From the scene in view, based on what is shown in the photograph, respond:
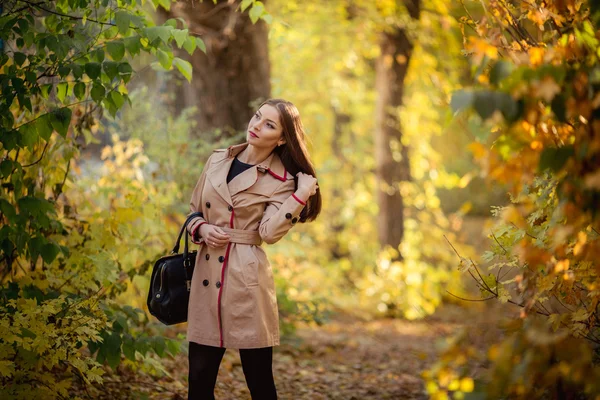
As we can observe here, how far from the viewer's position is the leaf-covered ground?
16.2ft

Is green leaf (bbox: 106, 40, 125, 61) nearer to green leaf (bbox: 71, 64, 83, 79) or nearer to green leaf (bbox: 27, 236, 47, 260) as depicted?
green leaf (bbox: 71, 64, 83, 79)

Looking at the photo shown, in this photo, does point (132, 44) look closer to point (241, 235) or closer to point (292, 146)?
point (292, 146)

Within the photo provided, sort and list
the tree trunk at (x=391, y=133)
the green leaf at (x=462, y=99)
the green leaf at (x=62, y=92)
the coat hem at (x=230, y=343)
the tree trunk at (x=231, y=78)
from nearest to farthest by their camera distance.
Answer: the green leaf at (x=462, y=99), the coat hem at (x=230, y=343), the green leaf at (x=62, y=92), the tree trunk at (x=231, y=78), the tree trunk at (x=391, y=133)

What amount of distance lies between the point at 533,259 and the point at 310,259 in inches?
324

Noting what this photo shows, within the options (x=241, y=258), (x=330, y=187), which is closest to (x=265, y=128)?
(x=241, y=258)

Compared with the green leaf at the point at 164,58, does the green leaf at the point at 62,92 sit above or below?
below

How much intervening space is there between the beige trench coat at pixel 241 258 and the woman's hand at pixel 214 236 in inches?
1.8

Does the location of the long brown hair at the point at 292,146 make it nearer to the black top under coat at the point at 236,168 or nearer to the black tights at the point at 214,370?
the black top under coat at the point at 236,168

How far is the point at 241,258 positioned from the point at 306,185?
0.48 m

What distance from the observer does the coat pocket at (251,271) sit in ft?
10.8

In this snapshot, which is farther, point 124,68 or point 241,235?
point 124,68

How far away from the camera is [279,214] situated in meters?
3.28

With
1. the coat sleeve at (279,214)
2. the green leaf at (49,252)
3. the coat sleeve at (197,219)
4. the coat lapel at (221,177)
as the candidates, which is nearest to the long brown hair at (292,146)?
the coat sleeve at (279,214)

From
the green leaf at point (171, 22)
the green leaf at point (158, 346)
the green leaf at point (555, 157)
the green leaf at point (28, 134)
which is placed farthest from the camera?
the green leaf at point (158, 346)
